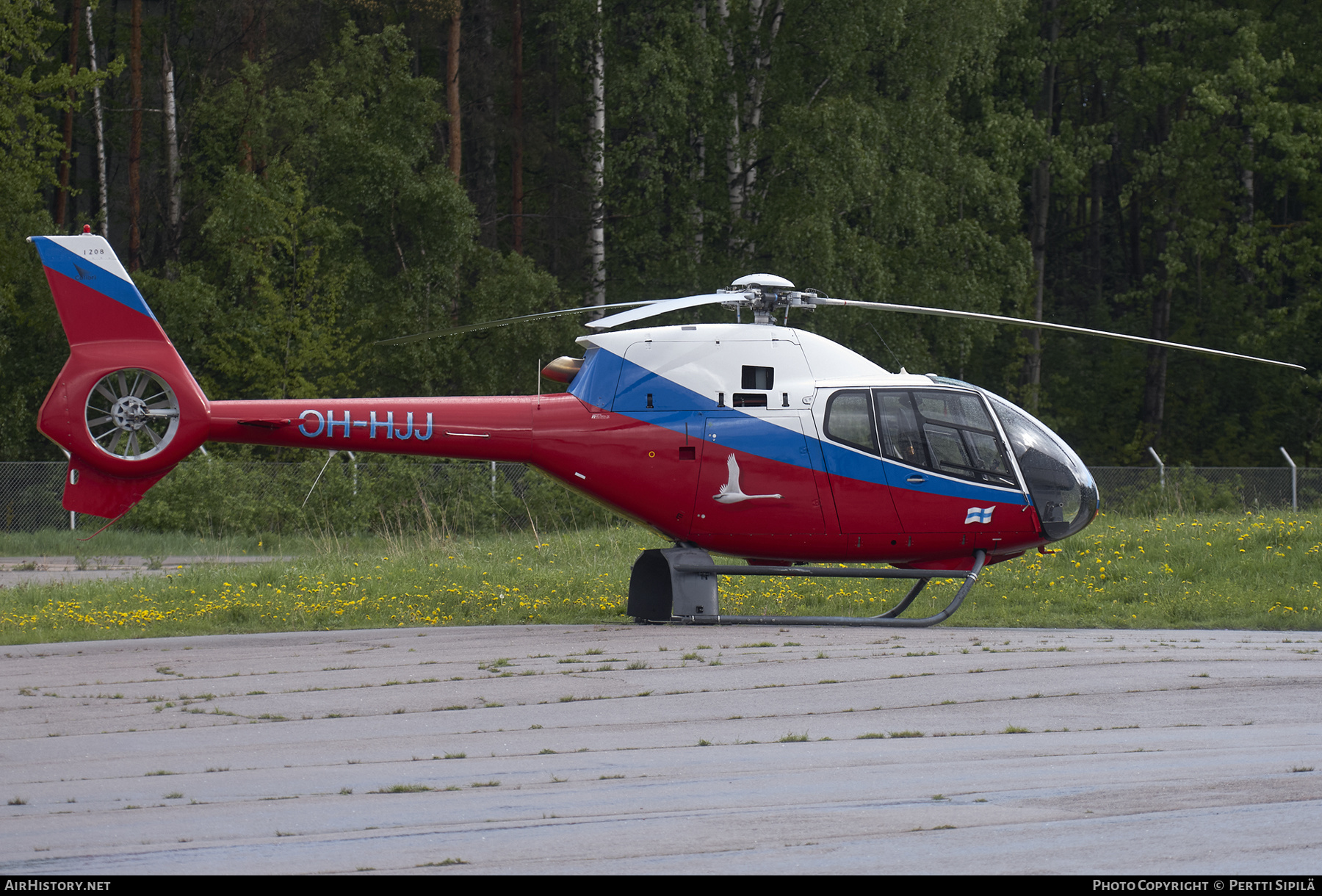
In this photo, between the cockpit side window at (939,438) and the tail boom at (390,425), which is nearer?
the tail boom at (390,425)

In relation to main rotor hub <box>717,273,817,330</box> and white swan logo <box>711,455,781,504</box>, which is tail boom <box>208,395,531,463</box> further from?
main rotor hub <box>717,273,817,330</box>

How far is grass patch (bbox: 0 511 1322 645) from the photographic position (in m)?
13.4

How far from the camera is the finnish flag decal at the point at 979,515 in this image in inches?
500

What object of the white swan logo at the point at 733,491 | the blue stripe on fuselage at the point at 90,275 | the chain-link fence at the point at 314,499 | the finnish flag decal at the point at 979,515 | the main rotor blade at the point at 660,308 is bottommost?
the chain-link fence at the point at 314,499

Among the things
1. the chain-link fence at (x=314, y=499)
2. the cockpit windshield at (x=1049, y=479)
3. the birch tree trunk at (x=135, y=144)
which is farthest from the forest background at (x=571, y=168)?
the cockpit windshield at (x=1049, y=479)

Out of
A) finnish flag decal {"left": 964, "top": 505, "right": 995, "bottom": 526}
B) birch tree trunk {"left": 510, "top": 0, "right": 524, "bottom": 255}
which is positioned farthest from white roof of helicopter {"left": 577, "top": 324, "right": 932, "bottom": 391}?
birch tree trunk {"left": 510, "top": 0, "right": 524, "bottom": 255}

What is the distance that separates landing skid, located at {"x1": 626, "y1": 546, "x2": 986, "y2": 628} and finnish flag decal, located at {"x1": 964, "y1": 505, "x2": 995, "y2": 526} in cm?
43

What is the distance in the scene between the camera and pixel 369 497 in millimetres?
25969

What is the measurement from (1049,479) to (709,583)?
3.53 metres

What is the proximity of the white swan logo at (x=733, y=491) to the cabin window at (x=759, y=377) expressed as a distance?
747 mm

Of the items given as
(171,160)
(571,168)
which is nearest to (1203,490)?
(571,168)

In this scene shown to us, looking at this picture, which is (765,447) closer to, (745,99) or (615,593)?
(615,593)

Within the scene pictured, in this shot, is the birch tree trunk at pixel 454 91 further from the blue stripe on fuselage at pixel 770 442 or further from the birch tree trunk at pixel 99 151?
the blue stripe on fuselage at pixel 770 442

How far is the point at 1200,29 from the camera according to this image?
38.8m
